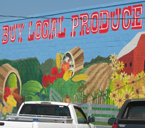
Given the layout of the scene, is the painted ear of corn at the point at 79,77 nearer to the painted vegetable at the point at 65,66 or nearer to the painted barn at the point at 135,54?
the painted vegetable at the point at 65,66

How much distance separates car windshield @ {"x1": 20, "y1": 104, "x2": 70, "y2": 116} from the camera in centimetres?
877

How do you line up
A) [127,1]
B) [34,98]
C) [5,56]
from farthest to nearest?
[5,56] → [34,98] → [127,1]

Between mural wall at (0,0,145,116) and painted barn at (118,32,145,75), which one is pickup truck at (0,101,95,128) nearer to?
painted barn at (118,32,145,75)

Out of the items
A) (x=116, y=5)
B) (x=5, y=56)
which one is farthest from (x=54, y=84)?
(x=116, y=5)

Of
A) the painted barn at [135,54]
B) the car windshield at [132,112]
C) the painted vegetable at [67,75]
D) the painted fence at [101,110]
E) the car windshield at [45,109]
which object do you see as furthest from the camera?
the painted vegetable at [67,75]

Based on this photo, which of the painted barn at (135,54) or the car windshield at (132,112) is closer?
the car windshield at (132,112)

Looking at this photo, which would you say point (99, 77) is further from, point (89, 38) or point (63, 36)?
point (63, 36)

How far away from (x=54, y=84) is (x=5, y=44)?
4747 mm

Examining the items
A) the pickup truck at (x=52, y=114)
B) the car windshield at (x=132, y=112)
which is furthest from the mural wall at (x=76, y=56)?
the car windshield at (x=132, y=112)

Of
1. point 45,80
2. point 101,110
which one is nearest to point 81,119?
point 101,110

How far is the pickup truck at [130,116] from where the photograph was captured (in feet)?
19.7

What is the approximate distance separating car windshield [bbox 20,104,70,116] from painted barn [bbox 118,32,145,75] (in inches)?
324

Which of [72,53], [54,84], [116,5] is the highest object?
[116,5]

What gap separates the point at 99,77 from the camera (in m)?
17.2
